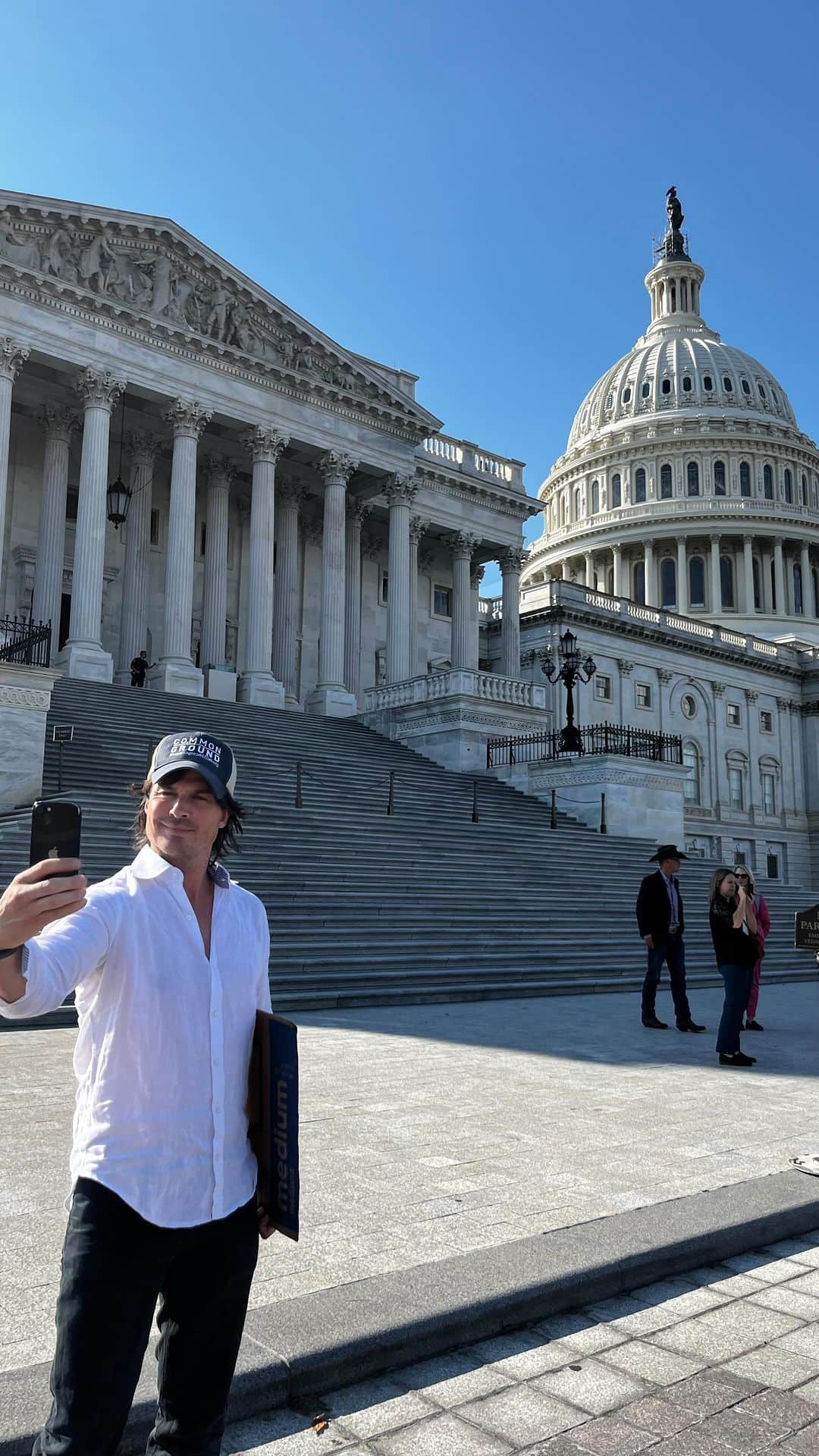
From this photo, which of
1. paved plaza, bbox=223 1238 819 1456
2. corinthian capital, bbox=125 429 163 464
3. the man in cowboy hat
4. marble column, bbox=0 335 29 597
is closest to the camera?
paved plaza, bbox=223 1238 819 1456

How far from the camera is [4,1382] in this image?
3471mm

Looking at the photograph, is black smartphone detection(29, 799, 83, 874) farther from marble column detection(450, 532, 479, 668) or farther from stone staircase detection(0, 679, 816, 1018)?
marble column detection(450, 532, 479, 668)

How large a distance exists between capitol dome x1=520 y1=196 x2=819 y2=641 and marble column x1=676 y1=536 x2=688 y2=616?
98 mm

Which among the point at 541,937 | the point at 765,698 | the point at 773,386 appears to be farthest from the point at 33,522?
the point at 773,386

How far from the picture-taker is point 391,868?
20094 millimetres

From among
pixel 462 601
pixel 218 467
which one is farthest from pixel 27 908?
pixel 462 601

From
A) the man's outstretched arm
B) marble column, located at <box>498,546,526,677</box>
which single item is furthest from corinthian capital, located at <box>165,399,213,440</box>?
the man's outstretched arm

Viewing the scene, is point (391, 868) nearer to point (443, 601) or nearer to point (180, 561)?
point (180, 561)

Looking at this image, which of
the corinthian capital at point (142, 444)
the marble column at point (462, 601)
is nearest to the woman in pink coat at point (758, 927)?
the corinthian capital at point (142, 444)

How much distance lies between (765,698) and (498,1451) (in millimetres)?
71413

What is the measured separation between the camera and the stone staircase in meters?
15.5

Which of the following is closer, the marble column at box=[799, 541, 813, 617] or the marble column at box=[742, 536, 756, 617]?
the marble column at box=[742, 536, 756, 617]

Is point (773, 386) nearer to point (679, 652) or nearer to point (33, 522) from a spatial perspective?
point (679, 652)

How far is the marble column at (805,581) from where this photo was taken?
89.5 metres
